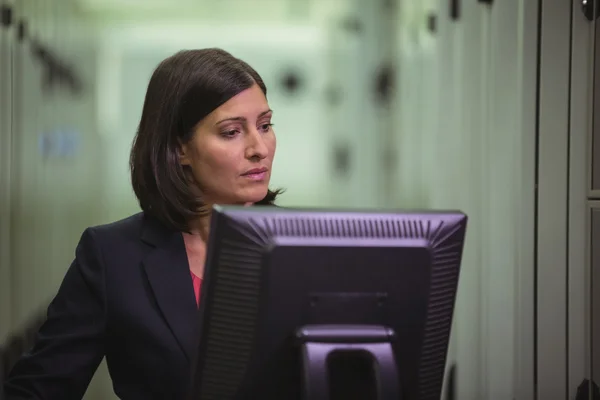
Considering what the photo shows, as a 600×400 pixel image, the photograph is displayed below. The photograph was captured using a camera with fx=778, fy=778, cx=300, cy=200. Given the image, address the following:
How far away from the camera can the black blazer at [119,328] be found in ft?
4.69

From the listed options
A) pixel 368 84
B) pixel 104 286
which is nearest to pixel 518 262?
pixel 104 286

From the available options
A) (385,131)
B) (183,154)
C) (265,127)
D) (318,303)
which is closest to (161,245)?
(183,154)

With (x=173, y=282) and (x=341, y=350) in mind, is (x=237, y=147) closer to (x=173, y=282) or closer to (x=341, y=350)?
(x=173, y=282)

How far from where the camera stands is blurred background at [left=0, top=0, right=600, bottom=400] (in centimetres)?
221

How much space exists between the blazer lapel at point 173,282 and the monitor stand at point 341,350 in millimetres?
434

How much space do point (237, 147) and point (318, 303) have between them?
598 mm

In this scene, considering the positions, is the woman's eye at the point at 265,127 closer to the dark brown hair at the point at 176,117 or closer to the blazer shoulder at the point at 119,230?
the dark brown hair at the point at 176,117

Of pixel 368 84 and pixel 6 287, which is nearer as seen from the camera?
pixel 6 287

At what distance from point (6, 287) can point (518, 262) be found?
175cm

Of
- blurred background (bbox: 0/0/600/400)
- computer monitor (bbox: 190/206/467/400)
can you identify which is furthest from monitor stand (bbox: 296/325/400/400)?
blurred background (bbox: 0/0/600/400)

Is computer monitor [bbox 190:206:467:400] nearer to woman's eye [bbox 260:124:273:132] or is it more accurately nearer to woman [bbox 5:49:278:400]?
woman [bbox 5:49:278:400]

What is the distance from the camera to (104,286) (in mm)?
1467

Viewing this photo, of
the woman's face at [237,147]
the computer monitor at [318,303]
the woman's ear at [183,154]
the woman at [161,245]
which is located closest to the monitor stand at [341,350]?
the computer monitor at [318,303]

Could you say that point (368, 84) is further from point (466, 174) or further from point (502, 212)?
point (502, 212)
